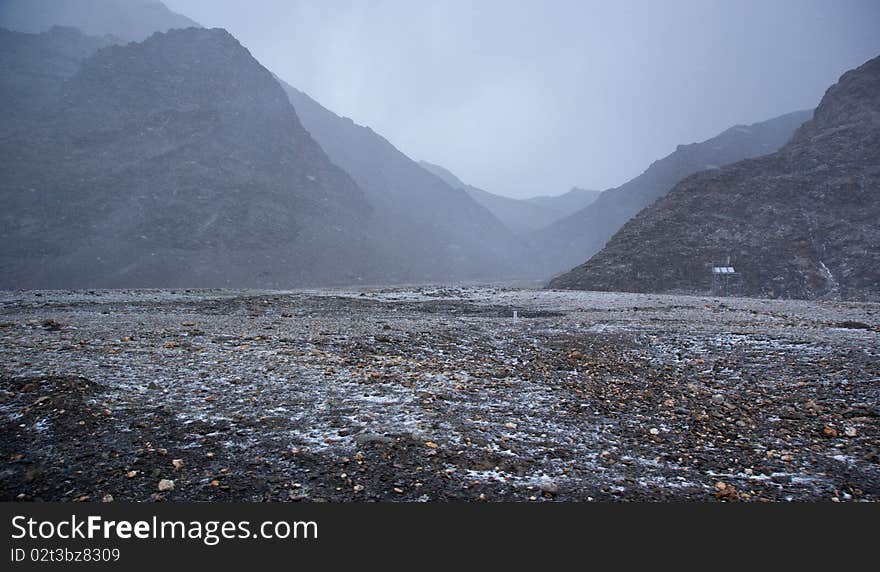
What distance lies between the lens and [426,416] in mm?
5938

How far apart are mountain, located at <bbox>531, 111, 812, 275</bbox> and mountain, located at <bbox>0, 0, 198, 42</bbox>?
5299 inches

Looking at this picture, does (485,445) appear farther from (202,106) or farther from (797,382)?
(202,106)

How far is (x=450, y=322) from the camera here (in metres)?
15.6

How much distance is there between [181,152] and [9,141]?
77.7 ft

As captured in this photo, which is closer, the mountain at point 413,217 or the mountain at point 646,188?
the mountain at point 413,217

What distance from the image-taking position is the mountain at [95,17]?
14312 centimetres

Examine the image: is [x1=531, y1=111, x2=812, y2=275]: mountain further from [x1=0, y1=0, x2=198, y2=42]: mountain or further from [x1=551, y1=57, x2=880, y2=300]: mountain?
[x1=0, y1=0, x2=198, y2=42]: mountain

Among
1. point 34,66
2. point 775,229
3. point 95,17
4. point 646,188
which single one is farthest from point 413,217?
point 95,17

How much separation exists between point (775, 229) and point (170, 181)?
80809 millimetres

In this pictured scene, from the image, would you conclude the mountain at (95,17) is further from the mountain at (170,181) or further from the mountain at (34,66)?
the mountain at (170,181)

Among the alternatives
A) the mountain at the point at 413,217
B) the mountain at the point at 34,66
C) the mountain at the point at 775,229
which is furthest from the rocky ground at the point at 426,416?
the mountain at the point at 34,66

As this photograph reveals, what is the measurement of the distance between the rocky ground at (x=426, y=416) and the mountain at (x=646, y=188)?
10872cm

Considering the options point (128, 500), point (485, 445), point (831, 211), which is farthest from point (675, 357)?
point (831, 211)

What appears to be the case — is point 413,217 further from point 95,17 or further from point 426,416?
point 95,17
